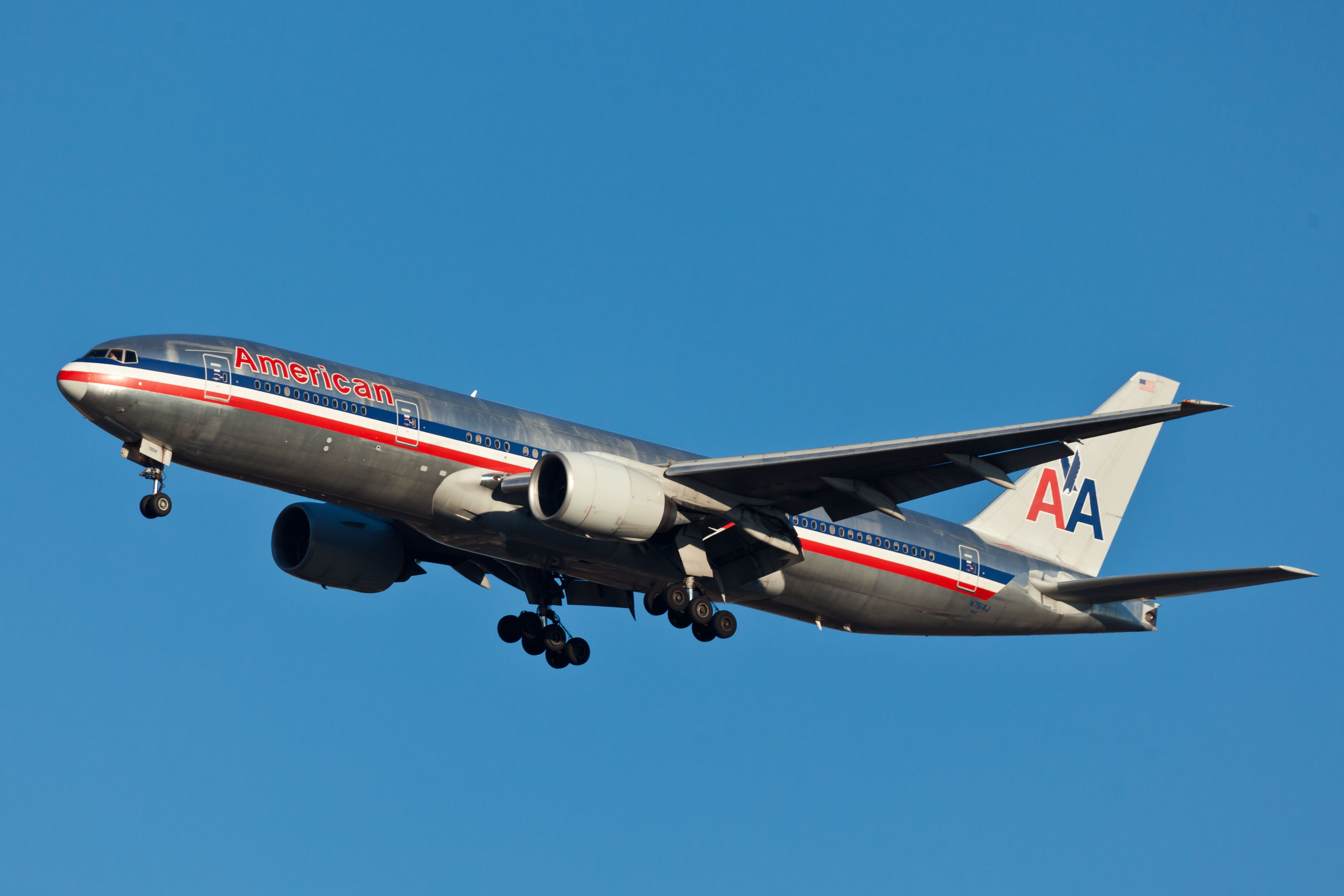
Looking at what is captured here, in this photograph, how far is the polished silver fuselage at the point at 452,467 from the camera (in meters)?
27.6

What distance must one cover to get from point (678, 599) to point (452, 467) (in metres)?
6.04

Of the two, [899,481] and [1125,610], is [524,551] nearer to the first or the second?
A: [899,481]

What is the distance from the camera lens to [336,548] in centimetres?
3528

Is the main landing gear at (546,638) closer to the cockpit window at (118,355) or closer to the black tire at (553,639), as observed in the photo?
the black tire at (553,639)

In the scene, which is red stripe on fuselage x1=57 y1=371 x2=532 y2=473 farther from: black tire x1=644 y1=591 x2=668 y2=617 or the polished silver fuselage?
black tire x1=644 y1=591 x2=668 y2=617

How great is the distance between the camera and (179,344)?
28.1 metres

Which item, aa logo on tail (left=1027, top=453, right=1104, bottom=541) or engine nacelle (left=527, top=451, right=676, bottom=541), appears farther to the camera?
aa logo on tail (left=1027, top=453, right=1104, bottom=541)

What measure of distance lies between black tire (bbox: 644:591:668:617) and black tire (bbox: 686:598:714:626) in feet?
1.80

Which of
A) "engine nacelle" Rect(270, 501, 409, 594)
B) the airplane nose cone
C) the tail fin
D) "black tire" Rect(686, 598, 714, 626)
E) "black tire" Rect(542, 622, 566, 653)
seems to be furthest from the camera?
the tail fin

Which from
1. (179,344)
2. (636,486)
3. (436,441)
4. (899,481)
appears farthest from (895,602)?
(179,344)

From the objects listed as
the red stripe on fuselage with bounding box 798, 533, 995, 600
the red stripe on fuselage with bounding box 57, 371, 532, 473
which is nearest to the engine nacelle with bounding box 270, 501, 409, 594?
the red stripe on fuselage with bounding box 57, 371, 532, 473

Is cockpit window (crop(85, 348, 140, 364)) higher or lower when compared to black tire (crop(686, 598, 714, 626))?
higher

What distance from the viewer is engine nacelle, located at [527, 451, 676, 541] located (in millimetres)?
28469

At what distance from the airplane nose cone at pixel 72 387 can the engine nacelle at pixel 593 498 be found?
8.72 metres
